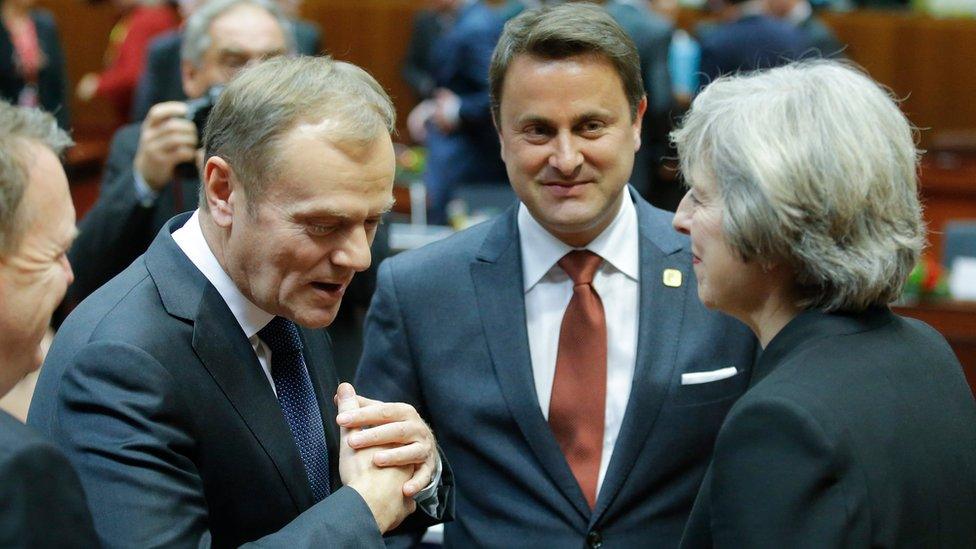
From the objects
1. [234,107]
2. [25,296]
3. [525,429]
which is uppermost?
[234,107]

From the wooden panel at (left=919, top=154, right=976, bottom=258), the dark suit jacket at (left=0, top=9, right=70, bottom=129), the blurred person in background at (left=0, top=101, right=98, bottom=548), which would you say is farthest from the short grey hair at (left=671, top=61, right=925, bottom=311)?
the wooden panel at (left=919, top=154, right=976, bottom=258)

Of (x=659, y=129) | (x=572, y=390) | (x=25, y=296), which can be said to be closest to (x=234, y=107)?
(x=25, y=296)

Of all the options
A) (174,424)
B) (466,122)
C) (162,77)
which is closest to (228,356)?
(174,424)

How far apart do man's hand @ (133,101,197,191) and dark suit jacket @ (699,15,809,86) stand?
3588mm

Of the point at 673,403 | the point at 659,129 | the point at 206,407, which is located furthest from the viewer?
the point at 659,129

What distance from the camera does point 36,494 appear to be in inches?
54.7

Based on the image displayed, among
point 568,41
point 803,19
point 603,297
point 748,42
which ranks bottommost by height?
point 803,19

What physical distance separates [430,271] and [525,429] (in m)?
0.41

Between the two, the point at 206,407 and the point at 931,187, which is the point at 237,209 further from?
the point at 931,187

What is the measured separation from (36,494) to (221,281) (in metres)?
0.62

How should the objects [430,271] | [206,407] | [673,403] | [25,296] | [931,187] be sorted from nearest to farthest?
[25,296] < [206,407] < [673,403] < [430,271] < [931,187]

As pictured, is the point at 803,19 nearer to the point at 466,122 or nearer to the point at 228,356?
the point at 466,122

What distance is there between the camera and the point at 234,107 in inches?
74.4

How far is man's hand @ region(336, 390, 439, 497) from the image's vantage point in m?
1.91
